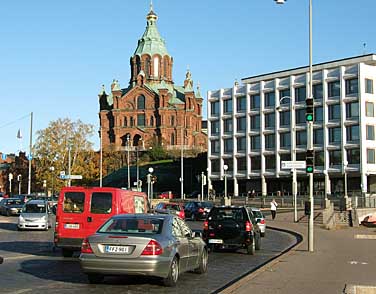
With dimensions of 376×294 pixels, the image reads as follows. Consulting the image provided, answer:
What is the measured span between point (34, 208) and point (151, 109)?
9136cm

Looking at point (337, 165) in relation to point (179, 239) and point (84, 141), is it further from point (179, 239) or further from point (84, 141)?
point (179, 239)

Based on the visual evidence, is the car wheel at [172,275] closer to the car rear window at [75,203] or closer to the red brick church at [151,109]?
the car rear window at [75,203]

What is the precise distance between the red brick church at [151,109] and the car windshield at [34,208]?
8456cm

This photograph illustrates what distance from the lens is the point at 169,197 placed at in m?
93.0

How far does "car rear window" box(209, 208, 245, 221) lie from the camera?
2181cm

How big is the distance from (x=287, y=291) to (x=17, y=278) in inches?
224

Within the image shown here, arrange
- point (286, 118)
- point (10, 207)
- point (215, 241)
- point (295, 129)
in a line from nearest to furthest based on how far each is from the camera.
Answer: point (215, 241), point (10, 207), point (295, 129), point (286, 118)

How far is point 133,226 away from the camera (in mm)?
12844

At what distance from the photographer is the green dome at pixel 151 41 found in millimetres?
128250

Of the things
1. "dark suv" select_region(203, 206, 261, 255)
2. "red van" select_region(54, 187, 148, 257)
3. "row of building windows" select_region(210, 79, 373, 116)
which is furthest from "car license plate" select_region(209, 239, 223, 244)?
"row of building windows" select_region(210, 79, 373, 116)

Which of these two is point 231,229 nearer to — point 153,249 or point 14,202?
point 153,249

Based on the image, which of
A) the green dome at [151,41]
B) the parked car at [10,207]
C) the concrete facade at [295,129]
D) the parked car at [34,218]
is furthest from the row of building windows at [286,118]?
the parked car at [34,218]

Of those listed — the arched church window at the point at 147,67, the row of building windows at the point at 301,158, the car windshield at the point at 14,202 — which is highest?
the arched church window at the point at 147,67

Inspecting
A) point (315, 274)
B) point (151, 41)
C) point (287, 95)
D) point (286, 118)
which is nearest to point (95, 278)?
point (315, 274)
